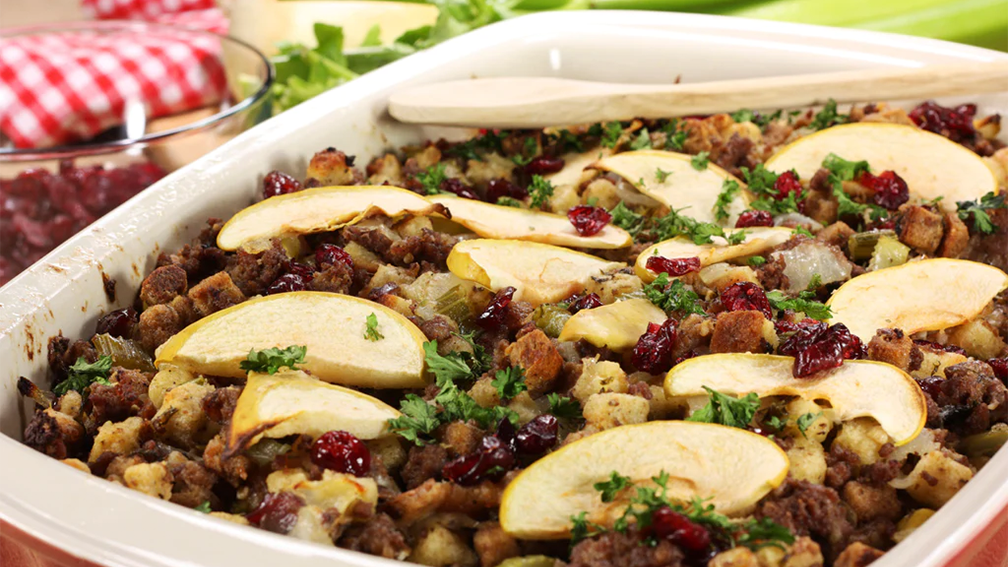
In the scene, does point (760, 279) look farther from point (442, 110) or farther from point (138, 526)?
point (138, 526)

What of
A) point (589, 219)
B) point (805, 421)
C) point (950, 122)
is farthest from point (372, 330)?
point (950, 122)

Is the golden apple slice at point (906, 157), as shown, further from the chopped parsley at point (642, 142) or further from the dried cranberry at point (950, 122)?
the chopped parsley at point (642, 142)

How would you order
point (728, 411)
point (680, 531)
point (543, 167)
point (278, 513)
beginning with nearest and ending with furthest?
point (680, 531)
point (278, 513)
point (728, 411)
point (543, 167)

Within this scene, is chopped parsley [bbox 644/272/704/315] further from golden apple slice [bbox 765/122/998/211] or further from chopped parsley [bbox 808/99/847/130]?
chopped parsley [bbox 808/99/847/130]

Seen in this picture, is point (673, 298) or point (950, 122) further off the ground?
point (950, 122)

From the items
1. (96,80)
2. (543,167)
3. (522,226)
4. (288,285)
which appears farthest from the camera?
(96,80)

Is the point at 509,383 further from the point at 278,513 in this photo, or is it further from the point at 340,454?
the point at 278,513

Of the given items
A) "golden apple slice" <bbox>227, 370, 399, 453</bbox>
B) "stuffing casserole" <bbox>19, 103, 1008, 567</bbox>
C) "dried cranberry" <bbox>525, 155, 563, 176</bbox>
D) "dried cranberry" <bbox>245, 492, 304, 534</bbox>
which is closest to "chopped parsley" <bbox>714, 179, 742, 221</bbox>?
"stuffing casserole" <bbox>19, 103, 1008, 567</bbox>
